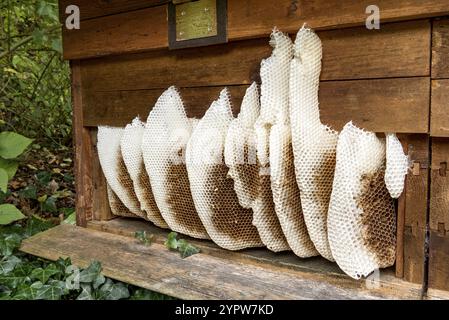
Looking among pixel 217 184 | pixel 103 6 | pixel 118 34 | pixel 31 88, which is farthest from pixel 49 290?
pixel 31 88

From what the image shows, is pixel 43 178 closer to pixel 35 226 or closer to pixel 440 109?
pixel 35 226

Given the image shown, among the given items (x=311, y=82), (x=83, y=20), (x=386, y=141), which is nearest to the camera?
(x=386, y=141)

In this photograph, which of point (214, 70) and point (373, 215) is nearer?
point (373, 215)

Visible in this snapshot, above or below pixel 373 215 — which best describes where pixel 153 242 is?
below

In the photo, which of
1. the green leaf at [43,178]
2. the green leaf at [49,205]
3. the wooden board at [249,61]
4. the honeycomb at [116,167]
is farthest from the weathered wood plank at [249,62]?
the green leaf at [43,178]

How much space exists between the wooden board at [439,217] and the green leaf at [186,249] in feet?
3.00

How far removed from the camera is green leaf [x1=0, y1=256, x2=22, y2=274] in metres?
1.97

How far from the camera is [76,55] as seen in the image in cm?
220

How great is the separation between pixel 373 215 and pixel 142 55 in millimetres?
1221

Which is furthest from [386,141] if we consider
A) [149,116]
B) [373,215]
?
[149,116]

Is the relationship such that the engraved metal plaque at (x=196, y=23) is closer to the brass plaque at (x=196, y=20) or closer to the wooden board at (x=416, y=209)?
the brass plaque at (x=196, y=20)

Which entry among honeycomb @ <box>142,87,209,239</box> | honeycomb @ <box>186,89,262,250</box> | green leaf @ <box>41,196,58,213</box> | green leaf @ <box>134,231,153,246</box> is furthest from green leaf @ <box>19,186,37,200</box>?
honeycomb @ <box>186,89,262,250</box>
